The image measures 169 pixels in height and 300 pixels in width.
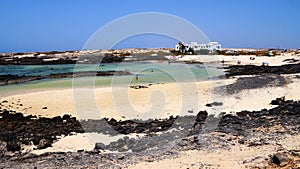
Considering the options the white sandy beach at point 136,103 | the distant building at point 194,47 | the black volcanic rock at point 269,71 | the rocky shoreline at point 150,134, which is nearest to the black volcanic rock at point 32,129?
the rocky shoreline at point 150,134

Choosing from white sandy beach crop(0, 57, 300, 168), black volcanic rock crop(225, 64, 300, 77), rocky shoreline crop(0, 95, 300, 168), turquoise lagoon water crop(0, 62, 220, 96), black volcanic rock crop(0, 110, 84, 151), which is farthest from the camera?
black volcanic rock crop(225, 64, 300, 77)

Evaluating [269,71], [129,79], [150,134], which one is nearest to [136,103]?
[150,134]

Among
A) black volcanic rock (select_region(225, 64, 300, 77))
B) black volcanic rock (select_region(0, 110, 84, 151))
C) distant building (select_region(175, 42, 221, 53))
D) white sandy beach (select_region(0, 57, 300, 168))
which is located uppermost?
distant building (select_region(175, 42, 221, 53))

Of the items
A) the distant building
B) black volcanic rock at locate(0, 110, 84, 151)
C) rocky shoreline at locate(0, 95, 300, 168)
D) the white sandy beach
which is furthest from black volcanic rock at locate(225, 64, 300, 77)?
the distant building

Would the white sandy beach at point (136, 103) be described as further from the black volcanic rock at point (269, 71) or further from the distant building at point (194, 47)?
the distant building at point (194, 47)

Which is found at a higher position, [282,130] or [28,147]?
[282,130]

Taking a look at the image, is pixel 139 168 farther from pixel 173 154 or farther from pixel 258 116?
pixel 258 116

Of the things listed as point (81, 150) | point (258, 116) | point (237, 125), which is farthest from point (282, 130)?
point (81, 150)

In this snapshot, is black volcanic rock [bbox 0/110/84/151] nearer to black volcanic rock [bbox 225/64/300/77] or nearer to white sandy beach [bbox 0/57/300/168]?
white sandy beach [bbox 0/57/300/168]

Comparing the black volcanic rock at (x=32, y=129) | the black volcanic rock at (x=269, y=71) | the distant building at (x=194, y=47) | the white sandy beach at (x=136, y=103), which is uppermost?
the distant building at (x=194, y=47)

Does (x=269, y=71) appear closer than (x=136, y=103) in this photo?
No

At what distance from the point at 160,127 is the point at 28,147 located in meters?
4.40

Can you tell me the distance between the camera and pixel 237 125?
9.55m

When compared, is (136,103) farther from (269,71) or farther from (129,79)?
(269,71)
